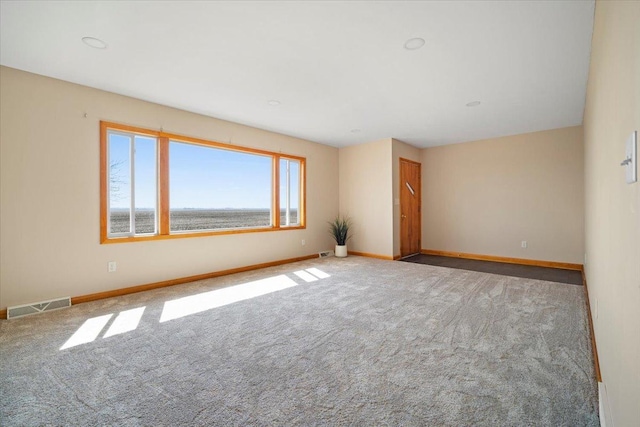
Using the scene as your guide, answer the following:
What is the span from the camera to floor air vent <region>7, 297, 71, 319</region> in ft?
9.50

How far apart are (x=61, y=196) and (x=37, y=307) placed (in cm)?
121

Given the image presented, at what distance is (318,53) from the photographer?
2676 mm

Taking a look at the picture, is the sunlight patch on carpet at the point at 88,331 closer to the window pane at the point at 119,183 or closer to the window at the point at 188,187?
the window at the point at 188,187

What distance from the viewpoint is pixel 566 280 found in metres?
4.22

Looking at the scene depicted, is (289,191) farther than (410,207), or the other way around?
(410,207)

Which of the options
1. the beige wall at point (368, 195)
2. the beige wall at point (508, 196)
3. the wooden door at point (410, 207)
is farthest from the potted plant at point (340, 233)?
the beige wall at point (508, 196)

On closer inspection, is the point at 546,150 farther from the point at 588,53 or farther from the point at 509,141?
the point at 588,53

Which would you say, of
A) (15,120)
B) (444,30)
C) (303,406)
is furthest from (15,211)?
(444,30)

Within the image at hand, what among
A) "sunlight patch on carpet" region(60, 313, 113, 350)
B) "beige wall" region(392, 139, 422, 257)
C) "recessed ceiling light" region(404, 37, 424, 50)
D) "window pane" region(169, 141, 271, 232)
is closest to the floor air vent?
"sunlight patch on carpet" region(60, 313, 113, 350)

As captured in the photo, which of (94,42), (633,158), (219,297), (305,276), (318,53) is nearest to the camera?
(633,158)

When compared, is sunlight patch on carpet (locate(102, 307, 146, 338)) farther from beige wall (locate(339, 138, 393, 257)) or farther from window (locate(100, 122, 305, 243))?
beige wall (locate(339, 138, 393, 257))

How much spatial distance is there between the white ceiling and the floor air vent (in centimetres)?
248

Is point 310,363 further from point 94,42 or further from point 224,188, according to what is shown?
point 224,188

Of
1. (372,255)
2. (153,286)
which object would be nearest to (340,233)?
(372,255)
